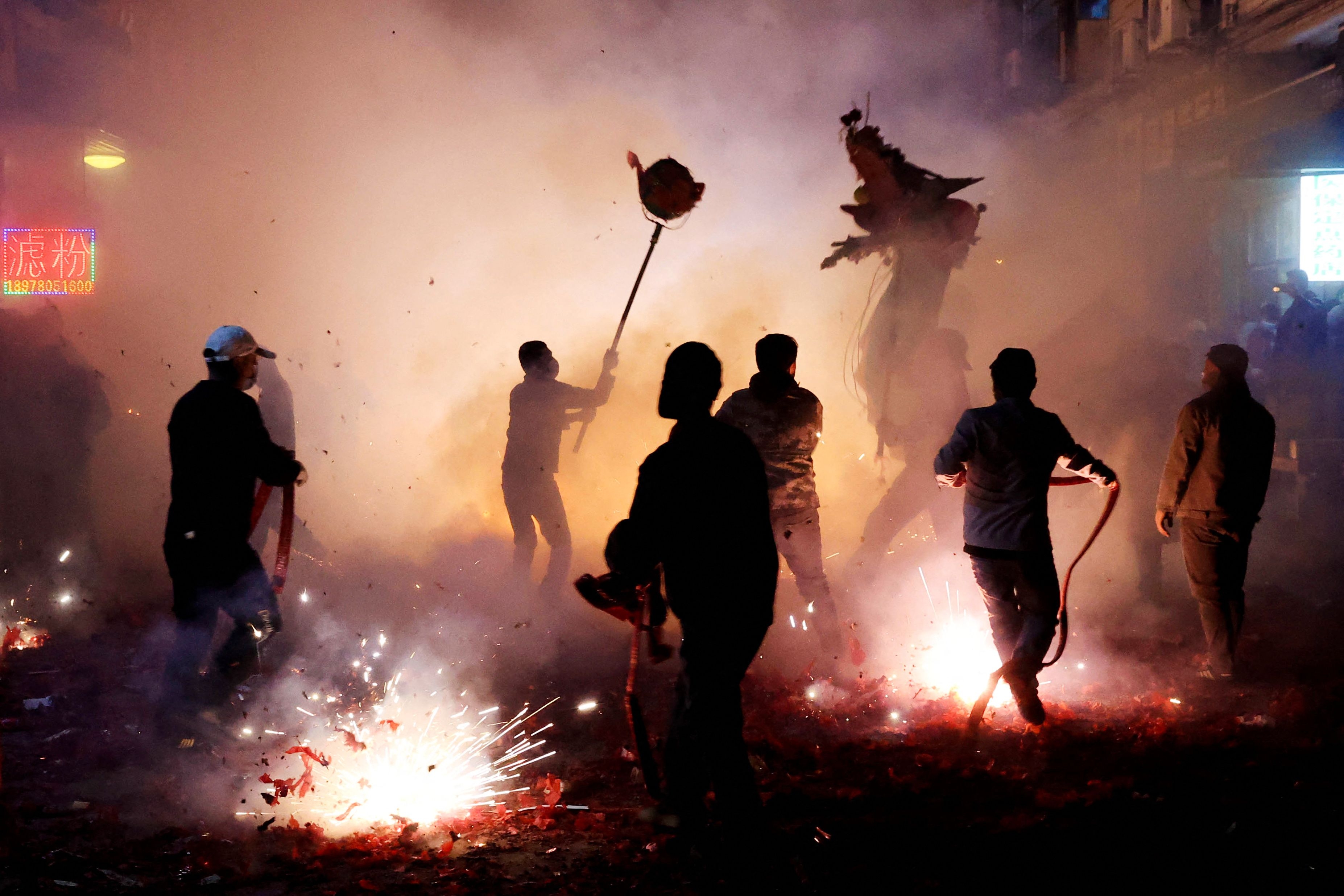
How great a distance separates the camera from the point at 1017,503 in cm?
435

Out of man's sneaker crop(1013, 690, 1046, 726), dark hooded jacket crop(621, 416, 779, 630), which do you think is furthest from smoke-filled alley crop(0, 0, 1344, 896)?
man's sneaker crop(1013, 690, 1046, 726)

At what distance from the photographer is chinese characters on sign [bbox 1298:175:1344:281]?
1305 centimetres

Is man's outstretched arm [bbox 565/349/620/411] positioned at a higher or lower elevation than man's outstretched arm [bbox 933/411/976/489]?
higher

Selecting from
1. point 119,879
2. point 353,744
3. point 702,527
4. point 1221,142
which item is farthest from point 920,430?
point 1221,142

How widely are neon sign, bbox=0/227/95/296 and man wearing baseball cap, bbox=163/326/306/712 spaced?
11009mm

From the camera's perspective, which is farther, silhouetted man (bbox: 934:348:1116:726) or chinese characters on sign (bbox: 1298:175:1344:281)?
chinese characters on sign (bbox: 1298:175:1344:281)

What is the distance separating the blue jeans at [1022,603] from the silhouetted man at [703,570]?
1.74m

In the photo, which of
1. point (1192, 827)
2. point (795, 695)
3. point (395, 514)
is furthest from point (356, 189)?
point (1192, 827)

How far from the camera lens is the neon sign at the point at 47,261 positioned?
14438 millimetres

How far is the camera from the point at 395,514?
9.73 m

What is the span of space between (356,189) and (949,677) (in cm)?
794

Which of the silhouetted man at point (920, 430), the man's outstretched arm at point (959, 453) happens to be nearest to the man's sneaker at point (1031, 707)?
the man's outstretched arm at point (959, 453)

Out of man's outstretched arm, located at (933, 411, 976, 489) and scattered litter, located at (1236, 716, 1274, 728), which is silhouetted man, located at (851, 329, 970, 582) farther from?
scattered litter, located at (1236, 716, 1274, 728)

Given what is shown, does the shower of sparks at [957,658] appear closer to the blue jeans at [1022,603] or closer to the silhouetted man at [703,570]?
the blue jeans at [1022,603]
